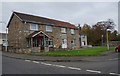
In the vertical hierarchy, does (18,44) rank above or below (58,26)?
below

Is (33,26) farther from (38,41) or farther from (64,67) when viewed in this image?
(64,67)

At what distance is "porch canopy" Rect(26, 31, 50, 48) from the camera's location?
17606mm

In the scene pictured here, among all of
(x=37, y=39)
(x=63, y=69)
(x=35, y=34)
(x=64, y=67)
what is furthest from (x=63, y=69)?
(x=37, y=39)

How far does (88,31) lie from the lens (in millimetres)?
48219

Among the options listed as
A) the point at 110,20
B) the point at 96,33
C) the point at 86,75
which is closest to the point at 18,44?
the point at 86,75

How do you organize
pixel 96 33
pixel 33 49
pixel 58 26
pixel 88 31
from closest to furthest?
pixel 33 49 < pixel 58 26 < pixel 96 33 < pixel 88 31

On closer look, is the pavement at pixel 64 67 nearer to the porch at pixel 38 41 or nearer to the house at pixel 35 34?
the porch at pixel 38 41

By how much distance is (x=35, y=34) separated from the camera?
1739 centimetres

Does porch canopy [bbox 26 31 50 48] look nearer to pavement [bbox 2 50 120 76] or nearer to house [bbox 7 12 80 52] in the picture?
house [bbox 7 12 80 52]

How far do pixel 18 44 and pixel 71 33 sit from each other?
573 inches

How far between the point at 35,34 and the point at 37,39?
2.50 meters

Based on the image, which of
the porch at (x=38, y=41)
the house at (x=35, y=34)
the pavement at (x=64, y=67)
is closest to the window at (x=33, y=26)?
the house at (x=35, y=34)

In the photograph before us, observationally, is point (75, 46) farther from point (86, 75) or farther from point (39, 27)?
point (86, 75)

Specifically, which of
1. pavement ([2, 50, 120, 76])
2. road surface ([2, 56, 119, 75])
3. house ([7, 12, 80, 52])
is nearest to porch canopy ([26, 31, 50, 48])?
A: house ([7, 12, 80, 52])
